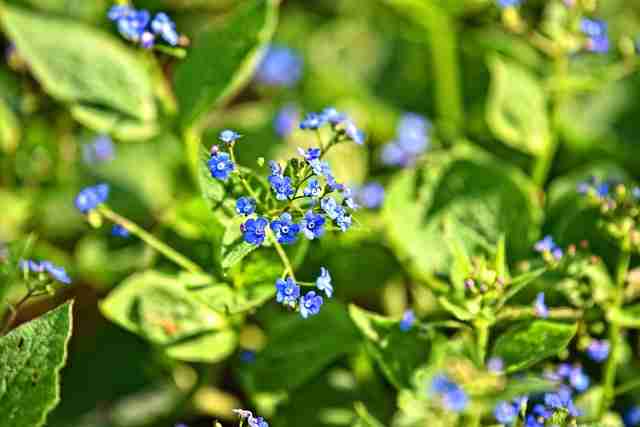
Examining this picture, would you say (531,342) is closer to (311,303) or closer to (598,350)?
(598,350)

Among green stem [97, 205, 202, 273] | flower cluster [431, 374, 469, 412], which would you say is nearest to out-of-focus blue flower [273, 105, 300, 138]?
green stem [97, 205, 202, 273]

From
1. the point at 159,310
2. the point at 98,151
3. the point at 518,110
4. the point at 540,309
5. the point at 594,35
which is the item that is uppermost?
the point at 594,35

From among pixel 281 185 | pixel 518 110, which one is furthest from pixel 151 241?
pixel 518 110

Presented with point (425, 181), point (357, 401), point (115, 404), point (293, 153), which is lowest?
point (115, 404)

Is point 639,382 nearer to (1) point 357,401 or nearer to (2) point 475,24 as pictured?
(1) point 357,401

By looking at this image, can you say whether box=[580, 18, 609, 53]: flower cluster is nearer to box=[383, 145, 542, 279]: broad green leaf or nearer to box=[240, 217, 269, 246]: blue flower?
box=[383, 145, 542, 279]: broad green leaf

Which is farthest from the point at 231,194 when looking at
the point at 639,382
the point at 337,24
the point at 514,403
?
the point at 337,24

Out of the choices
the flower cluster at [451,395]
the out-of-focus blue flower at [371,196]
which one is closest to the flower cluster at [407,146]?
the out-of-focus blue flower at [371,196]
